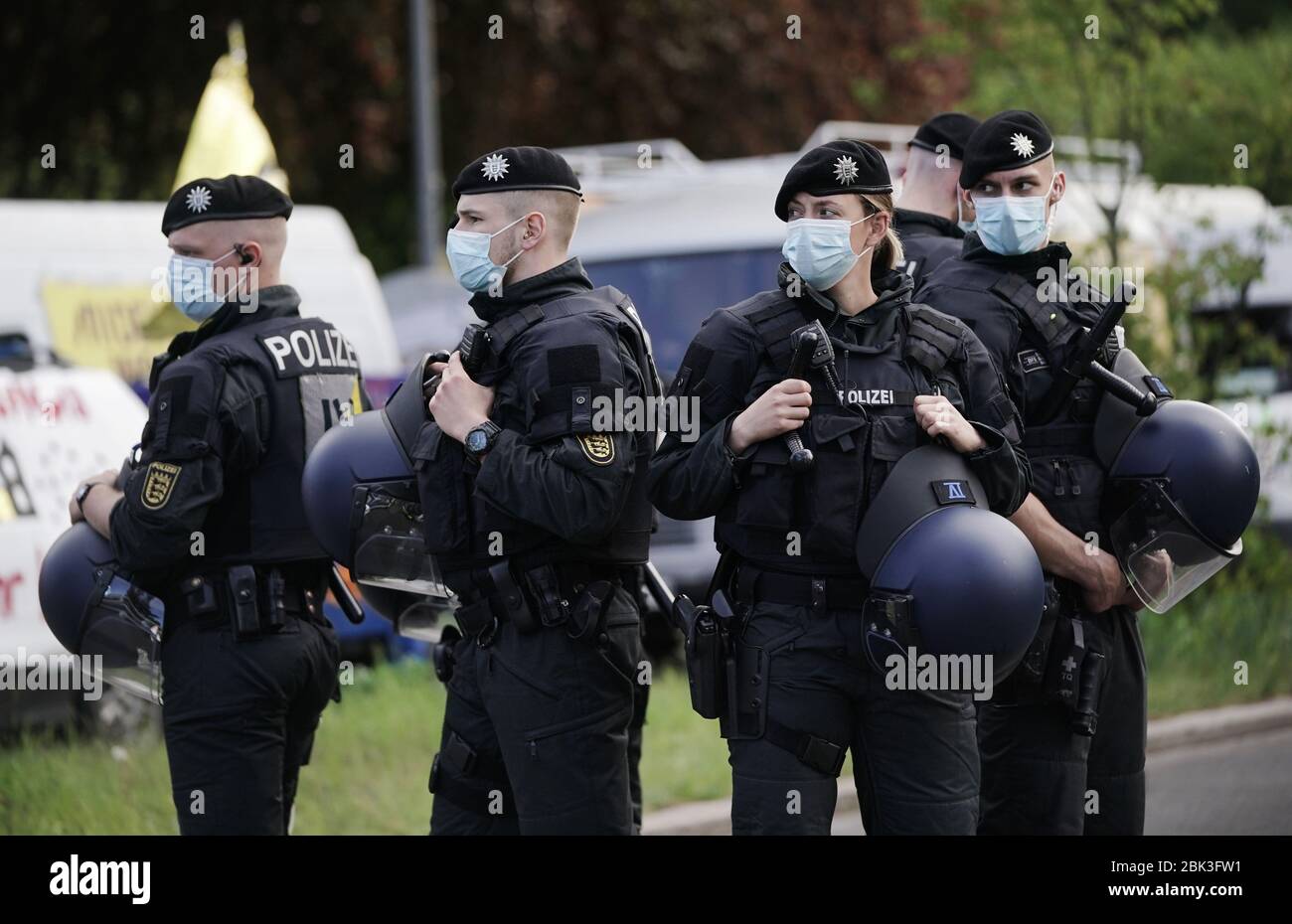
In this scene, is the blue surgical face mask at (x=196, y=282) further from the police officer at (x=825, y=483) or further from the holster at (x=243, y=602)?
the police officer at (x=825, y=483)

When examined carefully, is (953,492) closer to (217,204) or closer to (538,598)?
(538,598)

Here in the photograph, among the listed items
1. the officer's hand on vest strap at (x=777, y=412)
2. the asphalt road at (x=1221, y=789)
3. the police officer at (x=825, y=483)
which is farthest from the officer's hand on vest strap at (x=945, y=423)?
the asphalt road at (x=1221, y=789)

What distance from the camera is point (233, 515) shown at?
5.15m

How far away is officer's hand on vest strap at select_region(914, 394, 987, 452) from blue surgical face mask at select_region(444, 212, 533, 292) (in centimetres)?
109

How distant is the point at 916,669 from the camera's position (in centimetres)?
431

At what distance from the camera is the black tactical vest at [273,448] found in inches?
202

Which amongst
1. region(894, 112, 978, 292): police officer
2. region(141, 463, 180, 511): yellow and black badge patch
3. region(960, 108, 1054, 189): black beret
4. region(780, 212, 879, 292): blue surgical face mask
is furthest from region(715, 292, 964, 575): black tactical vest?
region(894, 112, 978, 292): police officer

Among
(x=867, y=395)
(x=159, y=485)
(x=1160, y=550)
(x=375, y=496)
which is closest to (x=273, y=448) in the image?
(x=159, y=485)

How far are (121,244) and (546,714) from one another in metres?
7.39

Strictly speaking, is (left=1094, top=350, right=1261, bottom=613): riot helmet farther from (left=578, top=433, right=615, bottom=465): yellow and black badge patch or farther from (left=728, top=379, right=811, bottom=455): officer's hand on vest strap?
(left=578, top=433, right=615, bottom=465): yellow and black badge patch

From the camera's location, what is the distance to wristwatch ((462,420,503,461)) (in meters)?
4.54

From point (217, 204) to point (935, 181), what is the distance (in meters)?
2.35
